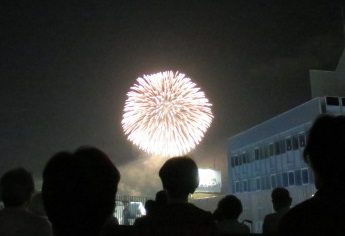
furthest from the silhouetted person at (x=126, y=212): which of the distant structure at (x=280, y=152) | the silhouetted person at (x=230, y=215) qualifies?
the silhouetted person at (x=230, y=215)

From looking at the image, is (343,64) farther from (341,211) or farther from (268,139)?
(341,211)

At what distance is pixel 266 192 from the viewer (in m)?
47.8

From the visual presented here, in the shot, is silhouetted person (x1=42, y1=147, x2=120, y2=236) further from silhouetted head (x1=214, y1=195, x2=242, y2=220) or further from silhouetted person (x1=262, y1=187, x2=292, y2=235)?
silhouetted person (x1=262, y1=187, x2=292, y2=235)

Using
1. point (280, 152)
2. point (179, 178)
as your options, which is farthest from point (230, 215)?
point (280, 152)

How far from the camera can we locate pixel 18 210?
4.40 metres

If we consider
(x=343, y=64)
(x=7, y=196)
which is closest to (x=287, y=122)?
(x=343, y=64)

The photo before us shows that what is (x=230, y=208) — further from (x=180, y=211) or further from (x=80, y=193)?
(x=80, y=193)

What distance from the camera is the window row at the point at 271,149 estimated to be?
45.2m

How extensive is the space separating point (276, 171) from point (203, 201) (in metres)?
14.7

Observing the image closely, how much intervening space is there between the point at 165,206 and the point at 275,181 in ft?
155

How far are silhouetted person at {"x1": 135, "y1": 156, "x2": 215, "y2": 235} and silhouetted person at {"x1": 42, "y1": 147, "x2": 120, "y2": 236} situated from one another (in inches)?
45.4

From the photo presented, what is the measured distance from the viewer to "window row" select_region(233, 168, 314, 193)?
143ft

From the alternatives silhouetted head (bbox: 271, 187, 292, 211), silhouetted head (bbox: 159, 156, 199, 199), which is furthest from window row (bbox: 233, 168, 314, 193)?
silhouetted head (bbox: 159, 156, 199, 199)

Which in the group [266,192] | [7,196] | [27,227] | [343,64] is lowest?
[27,227]
